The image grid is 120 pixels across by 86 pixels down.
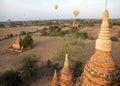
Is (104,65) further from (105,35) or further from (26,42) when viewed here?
(26,42)

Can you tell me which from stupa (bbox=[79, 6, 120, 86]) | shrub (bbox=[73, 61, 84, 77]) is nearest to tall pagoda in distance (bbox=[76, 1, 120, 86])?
stupa (bbox=[79, 6, 120, 86])

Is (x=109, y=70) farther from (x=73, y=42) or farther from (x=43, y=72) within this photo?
(x=73, y=42)

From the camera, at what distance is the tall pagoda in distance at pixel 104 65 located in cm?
523

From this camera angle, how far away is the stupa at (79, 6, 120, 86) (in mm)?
5234

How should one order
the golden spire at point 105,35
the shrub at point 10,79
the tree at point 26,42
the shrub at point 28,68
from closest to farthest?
1. the golden spire at point 105,35
2. the shrub at point 10,79
3. the shrub at point 28,68
4. the tree at point 26,42

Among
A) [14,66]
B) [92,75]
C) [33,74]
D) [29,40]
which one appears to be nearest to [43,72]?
[33,74]

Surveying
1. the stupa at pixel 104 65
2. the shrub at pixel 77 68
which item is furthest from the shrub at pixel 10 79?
the stupa at pixel 104 65

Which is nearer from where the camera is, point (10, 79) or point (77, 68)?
point (10, 79)

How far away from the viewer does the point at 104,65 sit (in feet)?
17.4

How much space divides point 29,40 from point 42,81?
14158mm

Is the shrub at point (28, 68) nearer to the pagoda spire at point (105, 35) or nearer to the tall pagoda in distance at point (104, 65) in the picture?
the tall pagoda in distance at point (104, 65)

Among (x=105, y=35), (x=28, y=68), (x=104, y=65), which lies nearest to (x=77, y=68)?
(x=28, y=68)

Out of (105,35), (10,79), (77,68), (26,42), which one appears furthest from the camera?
(26,42)

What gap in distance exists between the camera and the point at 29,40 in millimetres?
30469
